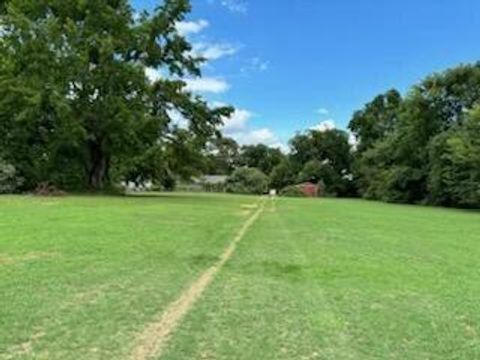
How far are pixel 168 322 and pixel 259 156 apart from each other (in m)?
113

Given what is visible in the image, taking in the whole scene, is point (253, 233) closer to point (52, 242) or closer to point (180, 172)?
point (52, 242)

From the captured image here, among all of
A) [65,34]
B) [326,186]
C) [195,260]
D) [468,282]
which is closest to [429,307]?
[468,282]

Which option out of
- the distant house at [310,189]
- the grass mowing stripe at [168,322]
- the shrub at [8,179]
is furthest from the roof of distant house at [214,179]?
the grass mowing stripe at [168,322]

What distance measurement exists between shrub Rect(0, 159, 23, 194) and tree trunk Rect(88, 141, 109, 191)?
454cm

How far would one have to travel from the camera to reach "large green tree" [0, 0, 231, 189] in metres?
38.5

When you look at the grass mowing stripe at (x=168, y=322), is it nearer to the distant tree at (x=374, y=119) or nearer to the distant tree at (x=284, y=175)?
the distant tree at (x=374, y=119)

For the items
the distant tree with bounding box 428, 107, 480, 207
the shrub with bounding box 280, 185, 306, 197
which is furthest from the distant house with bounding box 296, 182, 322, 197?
the distant tree with bounding box 428, 107, 480, 207

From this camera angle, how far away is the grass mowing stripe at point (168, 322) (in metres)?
6.13

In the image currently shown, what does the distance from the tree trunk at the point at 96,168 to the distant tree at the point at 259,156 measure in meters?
73.0

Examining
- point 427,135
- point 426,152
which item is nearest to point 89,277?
point 426,152

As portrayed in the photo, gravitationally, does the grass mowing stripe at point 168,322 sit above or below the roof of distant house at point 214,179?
below

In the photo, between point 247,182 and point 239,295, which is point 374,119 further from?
point 239,295

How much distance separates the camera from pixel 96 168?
4431cm

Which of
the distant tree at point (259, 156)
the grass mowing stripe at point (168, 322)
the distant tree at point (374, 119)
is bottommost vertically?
the grass mowing stripe at point (168, 322)
